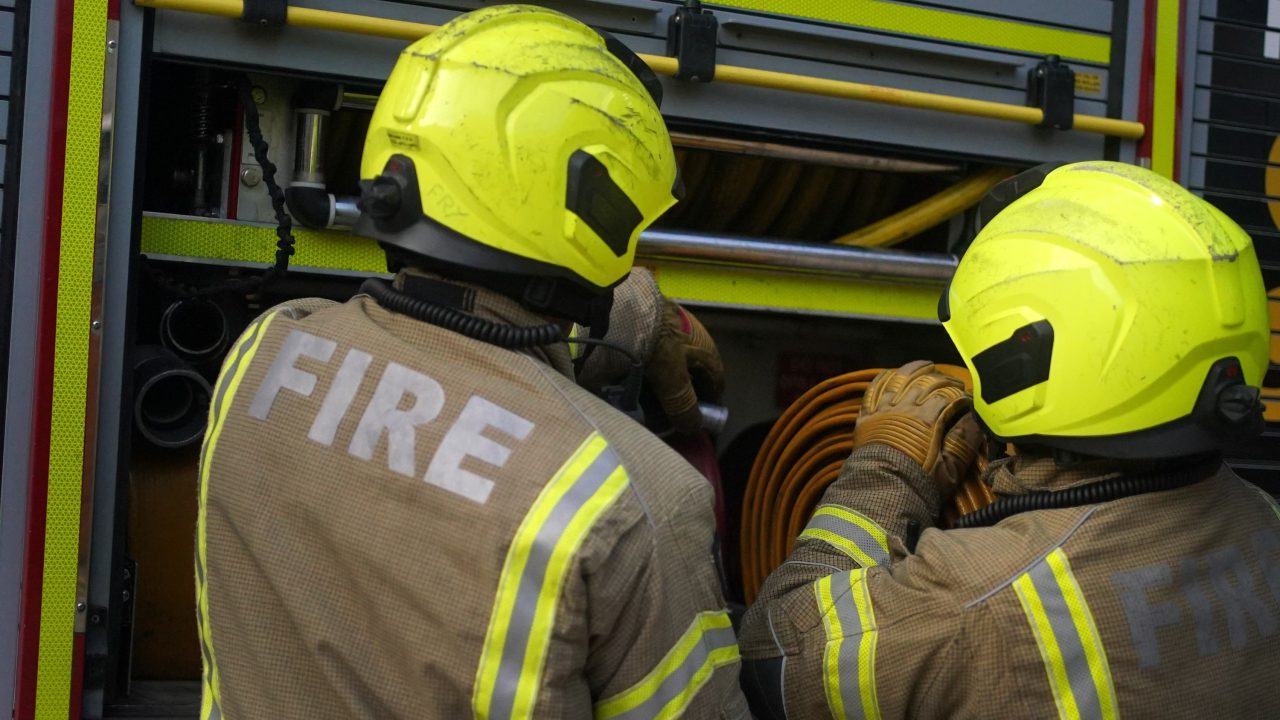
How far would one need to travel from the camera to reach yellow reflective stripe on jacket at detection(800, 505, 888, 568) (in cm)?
200

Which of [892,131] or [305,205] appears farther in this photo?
[892,131]

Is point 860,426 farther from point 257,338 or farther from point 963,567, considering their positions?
point 257,338

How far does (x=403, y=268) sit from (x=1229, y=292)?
3.96ft

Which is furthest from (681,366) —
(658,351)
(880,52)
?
(880,52)

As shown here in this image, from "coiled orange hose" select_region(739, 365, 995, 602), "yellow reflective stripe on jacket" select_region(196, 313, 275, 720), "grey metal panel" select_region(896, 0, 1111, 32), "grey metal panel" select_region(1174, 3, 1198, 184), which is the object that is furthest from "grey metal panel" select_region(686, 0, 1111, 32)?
"yellow reflective stripe on jacket" select_region(196, 313, 275, 720)

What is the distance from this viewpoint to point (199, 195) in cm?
257

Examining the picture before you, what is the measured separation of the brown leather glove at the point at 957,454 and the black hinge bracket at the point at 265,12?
1.44 m

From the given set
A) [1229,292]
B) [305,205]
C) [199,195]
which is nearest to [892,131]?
[1229,292]

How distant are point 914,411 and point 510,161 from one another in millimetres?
961

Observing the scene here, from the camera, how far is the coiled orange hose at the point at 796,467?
265 centimetres

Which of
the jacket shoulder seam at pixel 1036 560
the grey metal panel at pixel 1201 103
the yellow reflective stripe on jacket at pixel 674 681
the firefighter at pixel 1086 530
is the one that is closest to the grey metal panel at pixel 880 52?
the grey metal panel at pixel 1201 103

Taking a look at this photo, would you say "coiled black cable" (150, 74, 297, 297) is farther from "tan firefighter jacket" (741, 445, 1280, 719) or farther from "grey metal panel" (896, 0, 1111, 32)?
"grey metal panel" (896, 0, 1111, 32)

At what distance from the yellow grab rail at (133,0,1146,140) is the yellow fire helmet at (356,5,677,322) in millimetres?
669

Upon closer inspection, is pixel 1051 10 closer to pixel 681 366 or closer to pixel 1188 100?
pixel 1188 100
